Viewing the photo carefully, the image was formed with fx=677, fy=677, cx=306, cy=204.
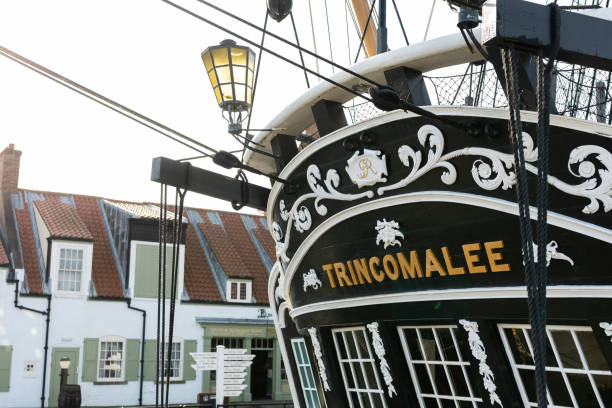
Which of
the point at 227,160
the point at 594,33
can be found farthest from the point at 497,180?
the point at 227,160

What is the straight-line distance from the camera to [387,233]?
5004mm

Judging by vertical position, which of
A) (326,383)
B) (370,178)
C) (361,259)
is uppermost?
(370,178)

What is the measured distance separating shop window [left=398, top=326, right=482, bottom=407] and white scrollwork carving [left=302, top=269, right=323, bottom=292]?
37.6 inches

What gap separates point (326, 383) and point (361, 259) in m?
1.54

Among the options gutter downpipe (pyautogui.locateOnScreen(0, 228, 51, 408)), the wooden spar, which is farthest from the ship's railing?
gutter downpipe (pyautogui.locateOnScreen(0, 228, 51, 408))

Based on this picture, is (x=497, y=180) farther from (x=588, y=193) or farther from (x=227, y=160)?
(x=227, y=160)

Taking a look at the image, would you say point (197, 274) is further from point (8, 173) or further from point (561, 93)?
point (561, 93)

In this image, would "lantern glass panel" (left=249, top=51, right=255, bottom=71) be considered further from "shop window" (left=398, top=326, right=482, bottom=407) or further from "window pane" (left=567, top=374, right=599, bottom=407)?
"window pane" (left=567, top=374, right=599, bottom=407)

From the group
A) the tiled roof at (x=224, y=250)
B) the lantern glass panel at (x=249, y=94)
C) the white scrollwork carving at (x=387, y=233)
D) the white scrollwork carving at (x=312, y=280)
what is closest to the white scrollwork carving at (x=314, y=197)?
the white scrollwork carving at (x=387, y=233)

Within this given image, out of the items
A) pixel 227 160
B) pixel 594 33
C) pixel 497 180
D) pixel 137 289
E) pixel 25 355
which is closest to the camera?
pixel 594 33

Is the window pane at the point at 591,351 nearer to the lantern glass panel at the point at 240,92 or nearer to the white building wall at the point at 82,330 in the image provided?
the lantern glass panel at the point at 240,92

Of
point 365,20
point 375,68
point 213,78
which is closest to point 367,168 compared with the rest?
point 375,68

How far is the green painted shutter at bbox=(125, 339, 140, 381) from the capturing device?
19547 millimetres

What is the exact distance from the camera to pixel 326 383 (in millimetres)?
6242
